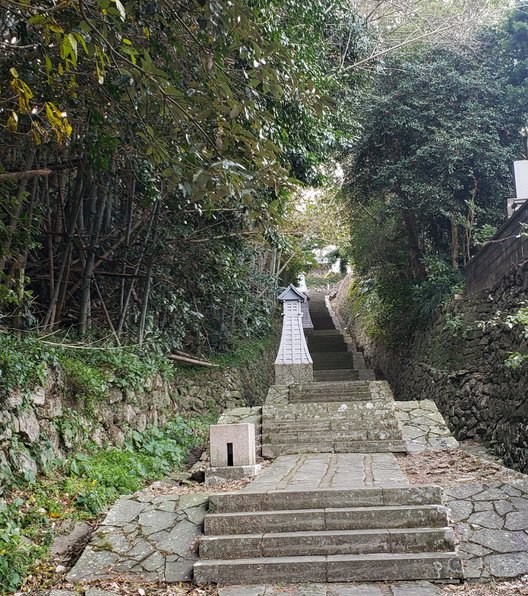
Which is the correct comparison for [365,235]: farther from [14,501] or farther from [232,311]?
[14,501]

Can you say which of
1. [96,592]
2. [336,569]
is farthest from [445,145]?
[96,592]

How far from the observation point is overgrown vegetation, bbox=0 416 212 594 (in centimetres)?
358

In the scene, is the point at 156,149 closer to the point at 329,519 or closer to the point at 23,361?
the point at 23,361

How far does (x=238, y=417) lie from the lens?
309 inches

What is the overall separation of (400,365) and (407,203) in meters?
3.85

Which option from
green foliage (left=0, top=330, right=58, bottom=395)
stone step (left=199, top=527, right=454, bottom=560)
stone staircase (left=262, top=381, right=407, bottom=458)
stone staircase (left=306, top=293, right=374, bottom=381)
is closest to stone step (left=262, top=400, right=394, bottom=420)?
stone staircase (left=262, top=381, right=407, bottom=458)

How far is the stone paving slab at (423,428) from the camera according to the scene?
6684mm

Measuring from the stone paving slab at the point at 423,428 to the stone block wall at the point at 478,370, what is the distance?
2.44 ft

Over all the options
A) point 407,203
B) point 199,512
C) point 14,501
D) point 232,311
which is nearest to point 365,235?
point 407,203

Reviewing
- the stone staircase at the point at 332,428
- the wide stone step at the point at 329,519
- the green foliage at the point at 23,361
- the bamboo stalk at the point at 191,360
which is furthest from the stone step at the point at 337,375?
the green foliage at the point at 23,361

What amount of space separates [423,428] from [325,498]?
10.7 feet

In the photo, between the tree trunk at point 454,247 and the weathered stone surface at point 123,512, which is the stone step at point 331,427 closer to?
the weathered stone surface at point 123,512

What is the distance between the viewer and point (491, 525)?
4211 millimetres

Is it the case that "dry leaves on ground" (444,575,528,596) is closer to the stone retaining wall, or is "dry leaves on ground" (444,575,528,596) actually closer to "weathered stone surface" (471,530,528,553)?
"weathered stone surface" (471,530,528,553)
